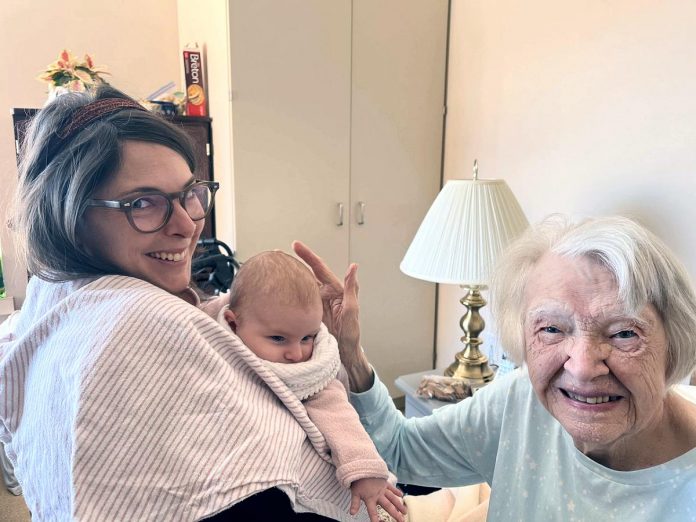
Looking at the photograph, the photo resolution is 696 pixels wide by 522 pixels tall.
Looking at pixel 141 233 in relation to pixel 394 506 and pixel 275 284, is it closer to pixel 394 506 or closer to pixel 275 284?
pixel 275 284

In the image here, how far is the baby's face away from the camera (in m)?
0.93

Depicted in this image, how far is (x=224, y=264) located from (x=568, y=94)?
1513mm

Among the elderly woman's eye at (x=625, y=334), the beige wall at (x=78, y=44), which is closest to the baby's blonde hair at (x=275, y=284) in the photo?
the elderly woman's eye at (x=625, y=334)

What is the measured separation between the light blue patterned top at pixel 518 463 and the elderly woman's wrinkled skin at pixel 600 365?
0.05 metres

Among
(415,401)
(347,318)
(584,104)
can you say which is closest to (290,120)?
(584,104)

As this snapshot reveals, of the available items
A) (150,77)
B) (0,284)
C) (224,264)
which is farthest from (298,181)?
(0,284)

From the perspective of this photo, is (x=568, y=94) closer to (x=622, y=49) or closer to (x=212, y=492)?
(x=622, y=49)

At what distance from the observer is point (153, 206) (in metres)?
0.81

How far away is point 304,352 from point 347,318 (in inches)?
7.4

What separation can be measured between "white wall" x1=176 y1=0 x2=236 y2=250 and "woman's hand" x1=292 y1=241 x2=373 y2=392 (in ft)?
4.28

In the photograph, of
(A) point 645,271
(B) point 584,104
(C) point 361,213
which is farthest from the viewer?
(C) point 361,213

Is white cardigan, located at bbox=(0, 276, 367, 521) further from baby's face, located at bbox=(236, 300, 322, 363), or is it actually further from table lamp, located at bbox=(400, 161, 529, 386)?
table lamp, located at bbox=(400, 161, 529, 386)

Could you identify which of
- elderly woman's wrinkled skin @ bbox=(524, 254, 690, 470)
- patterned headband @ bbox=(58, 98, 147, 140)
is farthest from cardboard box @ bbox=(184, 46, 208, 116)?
elderly woman's wrinkled skin @ bbox=(524, 254, 690, 470)

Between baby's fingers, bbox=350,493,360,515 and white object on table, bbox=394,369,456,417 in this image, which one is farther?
white object on table, bbox=394,369,456,417
